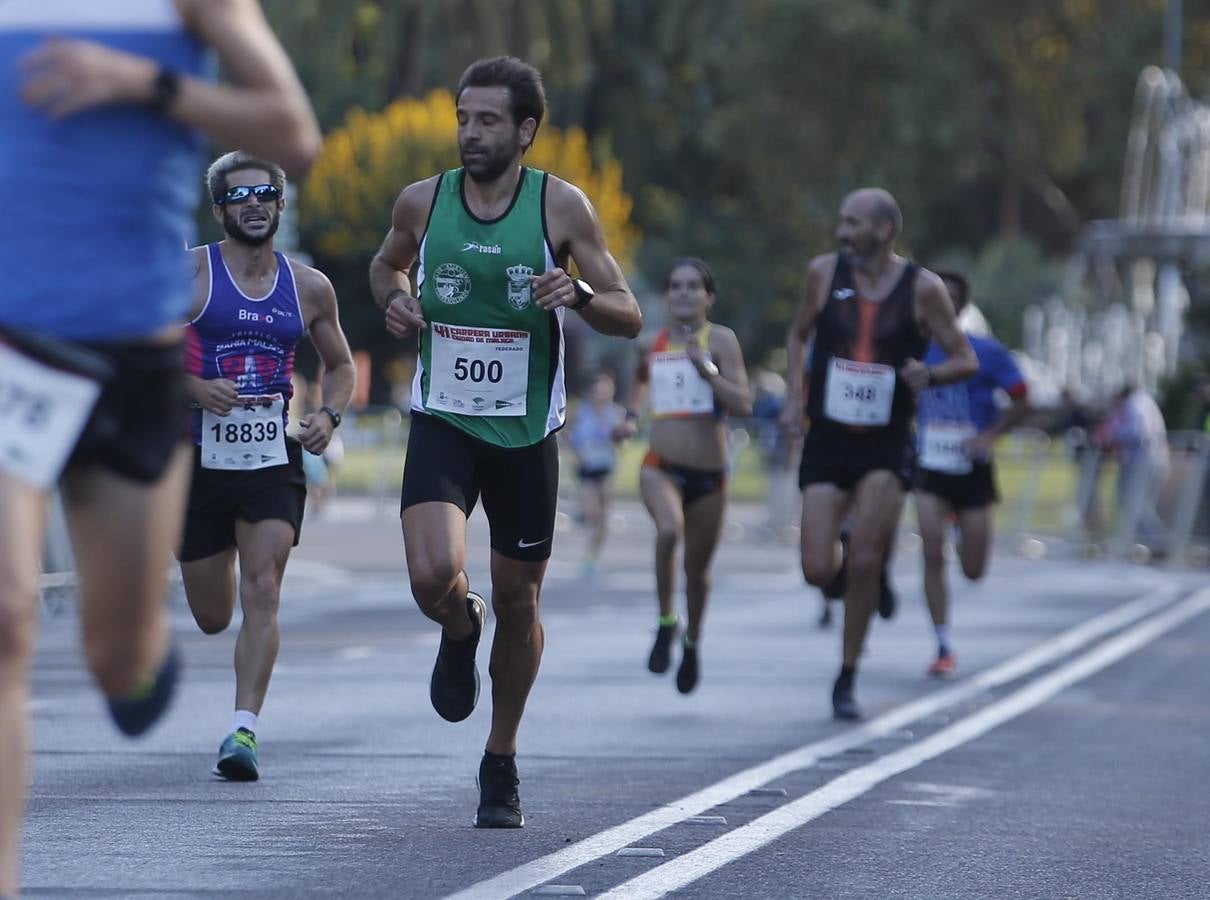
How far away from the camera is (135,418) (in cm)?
465

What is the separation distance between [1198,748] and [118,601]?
21.8ft

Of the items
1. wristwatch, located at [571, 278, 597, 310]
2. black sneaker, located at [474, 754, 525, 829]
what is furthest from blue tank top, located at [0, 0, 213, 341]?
black sneaker, located at [474, 754, 525, 829]

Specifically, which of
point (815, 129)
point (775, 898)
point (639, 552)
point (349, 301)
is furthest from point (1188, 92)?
point (775, 898)

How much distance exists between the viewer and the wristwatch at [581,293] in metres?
7.10

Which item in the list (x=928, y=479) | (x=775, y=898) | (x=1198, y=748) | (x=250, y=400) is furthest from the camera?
(x=928, y=479)

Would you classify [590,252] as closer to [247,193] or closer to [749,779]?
[247,193]

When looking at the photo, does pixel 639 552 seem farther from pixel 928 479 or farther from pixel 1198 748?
pixel 1198 748

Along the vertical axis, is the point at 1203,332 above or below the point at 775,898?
above

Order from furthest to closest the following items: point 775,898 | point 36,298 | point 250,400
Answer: point 250,400, point 775,898, point 36,298

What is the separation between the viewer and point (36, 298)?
4.54m

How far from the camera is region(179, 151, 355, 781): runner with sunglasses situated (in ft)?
28.0

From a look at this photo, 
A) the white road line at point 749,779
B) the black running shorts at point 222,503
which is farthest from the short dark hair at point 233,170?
the white road line at point 749,779

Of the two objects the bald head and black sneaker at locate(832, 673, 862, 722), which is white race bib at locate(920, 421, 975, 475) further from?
black sneaker at locate(832, 673, 862, 722)

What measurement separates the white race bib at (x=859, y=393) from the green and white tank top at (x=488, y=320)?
3579 mm
